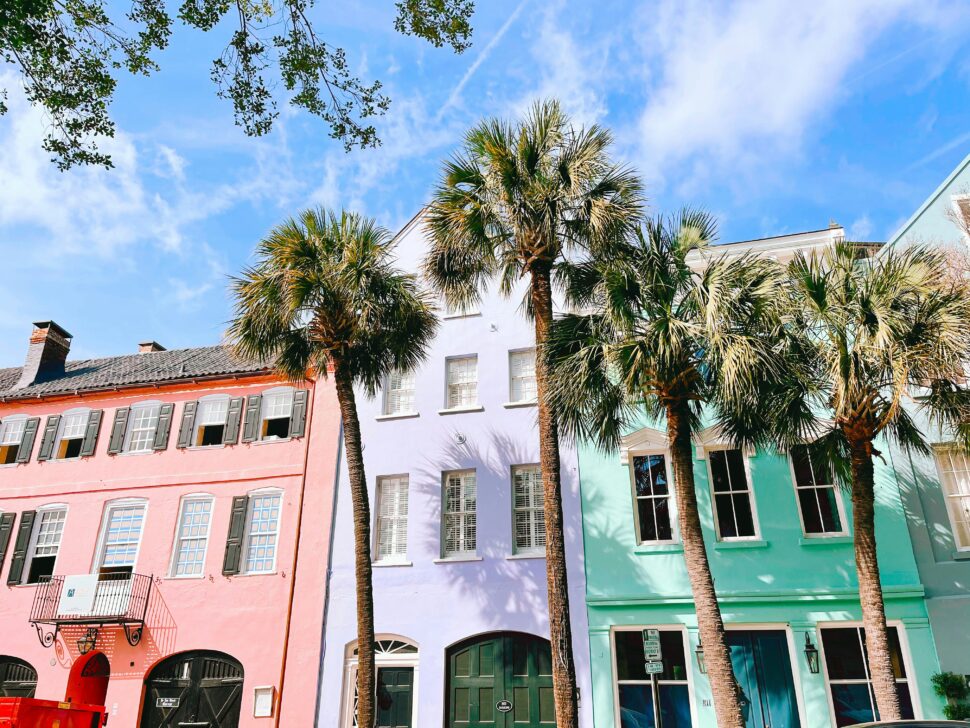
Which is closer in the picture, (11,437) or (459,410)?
(459,410)

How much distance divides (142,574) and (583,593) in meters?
11.5

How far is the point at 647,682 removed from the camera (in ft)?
49.6

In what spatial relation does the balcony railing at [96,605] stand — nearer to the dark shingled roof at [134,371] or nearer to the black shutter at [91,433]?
the black shutter at [91,433]

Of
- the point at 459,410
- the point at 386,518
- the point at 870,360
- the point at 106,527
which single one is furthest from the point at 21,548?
the point at 870,360

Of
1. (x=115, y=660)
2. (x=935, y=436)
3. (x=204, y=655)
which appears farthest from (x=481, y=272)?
(x=115, y=660)

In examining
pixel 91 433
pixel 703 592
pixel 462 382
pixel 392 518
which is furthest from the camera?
pixel 91 433

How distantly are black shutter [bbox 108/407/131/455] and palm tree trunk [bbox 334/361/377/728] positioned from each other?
9536 mm

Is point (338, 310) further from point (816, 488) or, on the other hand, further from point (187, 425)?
point (816, 488)

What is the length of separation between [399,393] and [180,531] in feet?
22.6

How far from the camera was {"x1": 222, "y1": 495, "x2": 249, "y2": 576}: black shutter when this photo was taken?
18625mm

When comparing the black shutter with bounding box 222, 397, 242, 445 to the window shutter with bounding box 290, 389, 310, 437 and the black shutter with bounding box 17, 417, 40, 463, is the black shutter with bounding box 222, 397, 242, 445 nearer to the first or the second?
the window shutter with bounding box 290, 389, 310, 437

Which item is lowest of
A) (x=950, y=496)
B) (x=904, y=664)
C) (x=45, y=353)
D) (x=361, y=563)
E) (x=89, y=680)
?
(x=904, y=664)

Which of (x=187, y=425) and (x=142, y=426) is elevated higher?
(x=142, y=426)

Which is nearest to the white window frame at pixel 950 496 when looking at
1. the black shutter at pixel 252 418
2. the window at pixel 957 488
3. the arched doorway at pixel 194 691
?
the window at pixel 957 488
